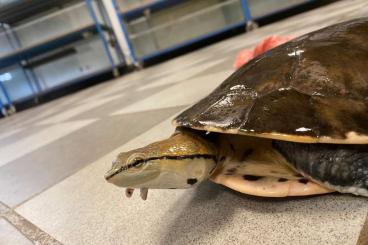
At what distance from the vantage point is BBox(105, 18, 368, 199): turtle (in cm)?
41

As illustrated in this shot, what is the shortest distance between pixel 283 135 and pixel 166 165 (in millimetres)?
171

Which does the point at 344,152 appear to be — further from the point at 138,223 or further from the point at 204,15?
→ the point at 204,15

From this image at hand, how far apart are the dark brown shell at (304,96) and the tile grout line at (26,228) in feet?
1.08

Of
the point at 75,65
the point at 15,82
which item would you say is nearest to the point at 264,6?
the point at 75,65

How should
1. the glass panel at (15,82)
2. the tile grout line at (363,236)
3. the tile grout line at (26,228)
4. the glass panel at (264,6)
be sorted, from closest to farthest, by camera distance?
the tile grout line at (363,236), the tile grout line at (26,228), the glass panel at (264,6), the glass panel at (15,82)

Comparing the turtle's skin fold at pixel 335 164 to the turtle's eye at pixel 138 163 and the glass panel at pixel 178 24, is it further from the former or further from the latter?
the glass panel at pixel 178 24

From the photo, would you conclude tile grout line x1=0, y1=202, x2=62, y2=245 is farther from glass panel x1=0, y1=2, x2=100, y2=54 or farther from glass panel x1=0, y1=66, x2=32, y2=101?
glass panel x1=0, y1=66, x2=32, y2=101

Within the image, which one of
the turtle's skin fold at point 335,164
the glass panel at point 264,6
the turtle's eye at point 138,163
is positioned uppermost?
the glass panel at point 264,6

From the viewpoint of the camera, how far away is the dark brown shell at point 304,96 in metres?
0.42

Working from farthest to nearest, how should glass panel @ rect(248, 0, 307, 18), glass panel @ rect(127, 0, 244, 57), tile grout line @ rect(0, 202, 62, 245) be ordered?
glass panel @ rect(127, 0, 244, 57) → glass panel @ rect(248, 0, 307, 18) → tile grout line @ rect(0, 202, 62, 245)

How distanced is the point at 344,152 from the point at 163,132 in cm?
66

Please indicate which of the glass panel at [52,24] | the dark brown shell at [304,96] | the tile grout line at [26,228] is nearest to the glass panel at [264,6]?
the glass panel at [52,24]

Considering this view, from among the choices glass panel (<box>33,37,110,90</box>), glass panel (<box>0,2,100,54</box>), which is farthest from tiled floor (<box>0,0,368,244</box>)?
glass panel (<box>0,2,100,54</box>)

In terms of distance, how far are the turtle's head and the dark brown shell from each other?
0.05 metres
